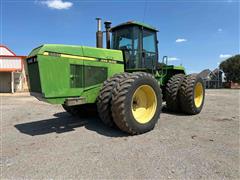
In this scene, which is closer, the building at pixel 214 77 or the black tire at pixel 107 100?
the black tire at pixel 107 100

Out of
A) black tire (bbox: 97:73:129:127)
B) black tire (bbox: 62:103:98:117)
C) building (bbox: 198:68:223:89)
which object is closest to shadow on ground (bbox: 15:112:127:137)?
black tire (bbox: 62:103:98:117)

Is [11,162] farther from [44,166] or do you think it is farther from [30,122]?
[30,122]

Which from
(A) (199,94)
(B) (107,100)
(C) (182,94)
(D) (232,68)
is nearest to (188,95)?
(C) (182,94)

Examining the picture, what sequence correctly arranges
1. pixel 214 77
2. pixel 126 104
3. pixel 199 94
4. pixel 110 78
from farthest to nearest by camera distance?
pixel 214 77 → pixel 199 94 → pixel 110 78 → pixel 126 104

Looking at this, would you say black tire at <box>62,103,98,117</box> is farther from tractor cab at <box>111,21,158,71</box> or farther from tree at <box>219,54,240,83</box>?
tree at <box>219,54,240,83</box>

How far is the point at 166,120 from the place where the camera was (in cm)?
690

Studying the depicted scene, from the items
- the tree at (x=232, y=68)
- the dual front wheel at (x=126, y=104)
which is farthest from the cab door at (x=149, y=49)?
the tree at (x=232, y=68)

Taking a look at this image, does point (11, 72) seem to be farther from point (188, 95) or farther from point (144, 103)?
point (144, 103)

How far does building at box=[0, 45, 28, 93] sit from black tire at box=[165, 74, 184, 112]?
18351 mm

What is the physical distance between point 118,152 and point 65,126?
2610 mm

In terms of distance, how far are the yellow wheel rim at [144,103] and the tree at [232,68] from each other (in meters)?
45.3

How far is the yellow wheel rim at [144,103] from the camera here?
5.80 meters

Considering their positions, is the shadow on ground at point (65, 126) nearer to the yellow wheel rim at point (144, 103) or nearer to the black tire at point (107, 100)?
the black tire at point (107, 100)

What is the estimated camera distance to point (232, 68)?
153 ft
